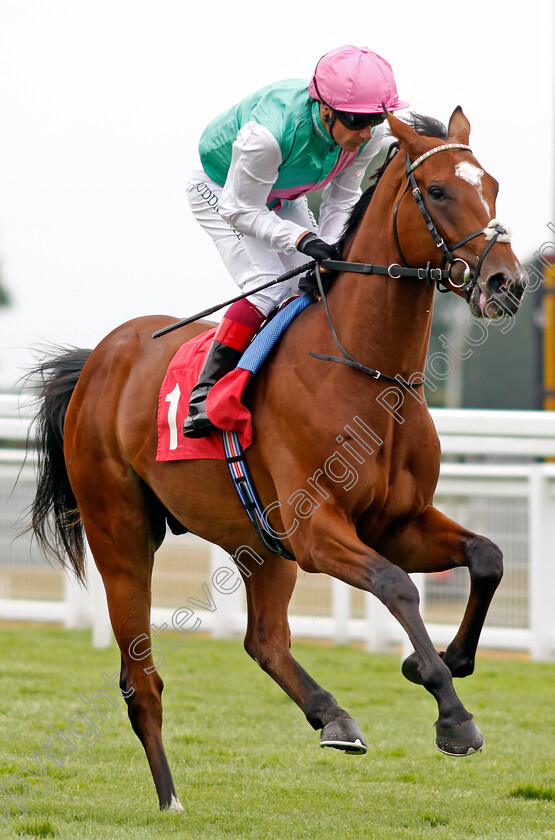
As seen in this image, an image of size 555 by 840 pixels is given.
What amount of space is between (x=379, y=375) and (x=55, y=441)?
203 cm

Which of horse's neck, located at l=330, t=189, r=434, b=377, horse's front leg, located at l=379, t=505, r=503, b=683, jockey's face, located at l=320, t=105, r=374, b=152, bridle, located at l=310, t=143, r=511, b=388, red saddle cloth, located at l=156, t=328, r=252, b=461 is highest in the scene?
jockey's face, located at l=320, t=105, r=374, b=152

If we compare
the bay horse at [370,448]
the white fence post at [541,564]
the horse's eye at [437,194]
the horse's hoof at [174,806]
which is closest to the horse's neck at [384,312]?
the bay horse at [370,448]

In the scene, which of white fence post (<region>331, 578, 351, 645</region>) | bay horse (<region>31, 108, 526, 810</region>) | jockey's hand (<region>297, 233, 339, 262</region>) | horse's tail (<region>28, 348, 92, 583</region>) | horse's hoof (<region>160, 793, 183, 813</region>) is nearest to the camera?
bay horse (<region>31, 108, 526, 810</region>)

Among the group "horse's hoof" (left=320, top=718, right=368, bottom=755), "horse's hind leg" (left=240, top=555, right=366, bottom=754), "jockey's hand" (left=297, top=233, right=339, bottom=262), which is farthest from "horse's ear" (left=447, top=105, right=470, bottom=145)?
"horse's hoof" (left=320, top=718, right=368, bottom=755)

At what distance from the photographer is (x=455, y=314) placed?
4634cm

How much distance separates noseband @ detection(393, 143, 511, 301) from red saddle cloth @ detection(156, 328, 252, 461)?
758mm

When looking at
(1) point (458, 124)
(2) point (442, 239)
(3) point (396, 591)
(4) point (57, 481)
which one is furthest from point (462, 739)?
(4) point (57, 481)

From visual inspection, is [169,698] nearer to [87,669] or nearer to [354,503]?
[87,669]

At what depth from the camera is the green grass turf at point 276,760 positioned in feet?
12.2

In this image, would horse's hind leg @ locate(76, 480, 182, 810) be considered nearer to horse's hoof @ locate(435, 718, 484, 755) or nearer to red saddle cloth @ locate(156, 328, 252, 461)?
red saddle cloth @ locate(156, 328, 252, 461)

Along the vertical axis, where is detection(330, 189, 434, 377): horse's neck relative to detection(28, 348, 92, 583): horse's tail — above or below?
above

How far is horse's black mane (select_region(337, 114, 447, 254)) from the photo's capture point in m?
3.51

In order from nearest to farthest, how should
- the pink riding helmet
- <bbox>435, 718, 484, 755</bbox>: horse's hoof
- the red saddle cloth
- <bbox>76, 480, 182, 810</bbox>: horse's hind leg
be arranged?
<bbox>435, 718, 484, 755</bbox>: horse's hoof < the pink riding helmet < the red saddle cloth < <bbox>76, 480, 182, 810</bbox>: horse's hind leg

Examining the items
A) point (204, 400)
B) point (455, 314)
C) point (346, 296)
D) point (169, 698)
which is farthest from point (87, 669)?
point (455, 314)
